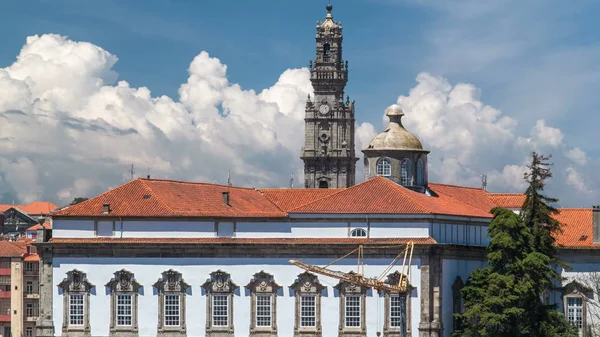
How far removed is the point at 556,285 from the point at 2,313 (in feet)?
178

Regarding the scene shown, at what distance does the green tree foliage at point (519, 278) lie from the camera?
8738 cm

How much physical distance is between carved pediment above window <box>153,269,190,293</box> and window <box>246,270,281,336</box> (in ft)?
11.9

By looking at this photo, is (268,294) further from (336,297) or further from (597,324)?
(597,324)

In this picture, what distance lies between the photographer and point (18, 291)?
132 m

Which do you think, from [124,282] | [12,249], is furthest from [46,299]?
[12,249]

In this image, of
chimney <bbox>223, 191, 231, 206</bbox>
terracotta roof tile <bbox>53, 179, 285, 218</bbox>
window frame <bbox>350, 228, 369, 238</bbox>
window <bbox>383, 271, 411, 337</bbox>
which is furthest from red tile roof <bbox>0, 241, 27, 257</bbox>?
window <bbox>383, 271, 411, 337</bbox>

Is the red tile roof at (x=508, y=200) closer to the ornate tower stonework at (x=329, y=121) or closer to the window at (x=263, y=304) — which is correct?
the window at (x=263, y=304)

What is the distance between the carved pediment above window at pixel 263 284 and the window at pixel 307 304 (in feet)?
3.37

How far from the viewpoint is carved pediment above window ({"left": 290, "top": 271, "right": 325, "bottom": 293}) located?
295 ft

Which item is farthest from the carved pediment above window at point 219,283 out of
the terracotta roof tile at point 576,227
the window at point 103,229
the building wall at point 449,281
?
the terracotta roof tile at point 576,227

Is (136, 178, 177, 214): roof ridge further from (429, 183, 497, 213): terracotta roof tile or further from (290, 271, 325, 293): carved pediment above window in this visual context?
(429, 183, 497, 213): terracotta roof tile

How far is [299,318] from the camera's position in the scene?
9025 centimetres

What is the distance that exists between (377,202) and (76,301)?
17534 mm

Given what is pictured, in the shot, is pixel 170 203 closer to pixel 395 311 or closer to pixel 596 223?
pixel 395 311
